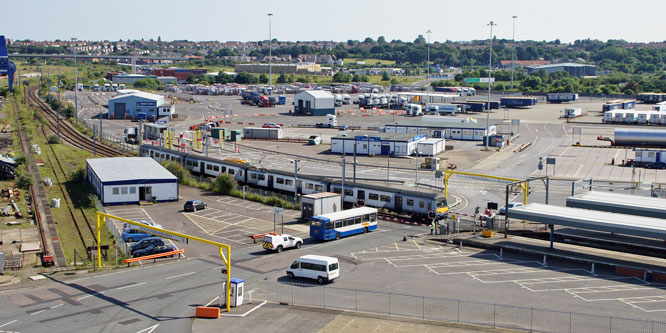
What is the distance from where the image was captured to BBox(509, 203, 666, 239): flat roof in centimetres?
2984

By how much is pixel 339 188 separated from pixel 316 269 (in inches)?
670

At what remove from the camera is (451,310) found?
23.8 meters

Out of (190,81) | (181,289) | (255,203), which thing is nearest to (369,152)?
(255,203)

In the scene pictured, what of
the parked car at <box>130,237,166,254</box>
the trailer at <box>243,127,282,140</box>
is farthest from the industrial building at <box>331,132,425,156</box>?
the parked car at <box>130,237,166,254</box>

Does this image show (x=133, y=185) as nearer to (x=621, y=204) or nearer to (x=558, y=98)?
(x=621, y=204)

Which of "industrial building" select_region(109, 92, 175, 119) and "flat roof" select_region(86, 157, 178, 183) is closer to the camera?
"flat roof" select_region(86, 157, 178, 183)

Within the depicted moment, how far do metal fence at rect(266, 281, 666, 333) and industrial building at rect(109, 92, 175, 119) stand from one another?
76671mm

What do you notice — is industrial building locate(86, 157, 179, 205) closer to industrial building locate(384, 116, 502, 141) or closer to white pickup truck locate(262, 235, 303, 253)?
white pickup truck locate(262, 235, 303, 253)

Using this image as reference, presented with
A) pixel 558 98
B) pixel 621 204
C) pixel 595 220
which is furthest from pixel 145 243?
pixel 558 98

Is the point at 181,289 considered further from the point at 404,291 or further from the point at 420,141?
the point at 420,141

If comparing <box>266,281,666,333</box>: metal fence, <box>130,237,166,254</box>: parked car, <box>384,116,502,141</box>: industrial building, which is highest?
<box>384,116,502,141</box>: industrial building

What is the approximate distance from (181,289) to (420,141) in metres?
45.1

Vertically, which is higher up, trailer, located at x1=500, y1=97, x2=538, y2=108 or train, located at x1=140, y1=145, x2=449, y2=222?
trailer, located at x1=500, y1=97, x2=538, y2=108

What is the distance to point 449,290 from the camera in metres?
26.5
